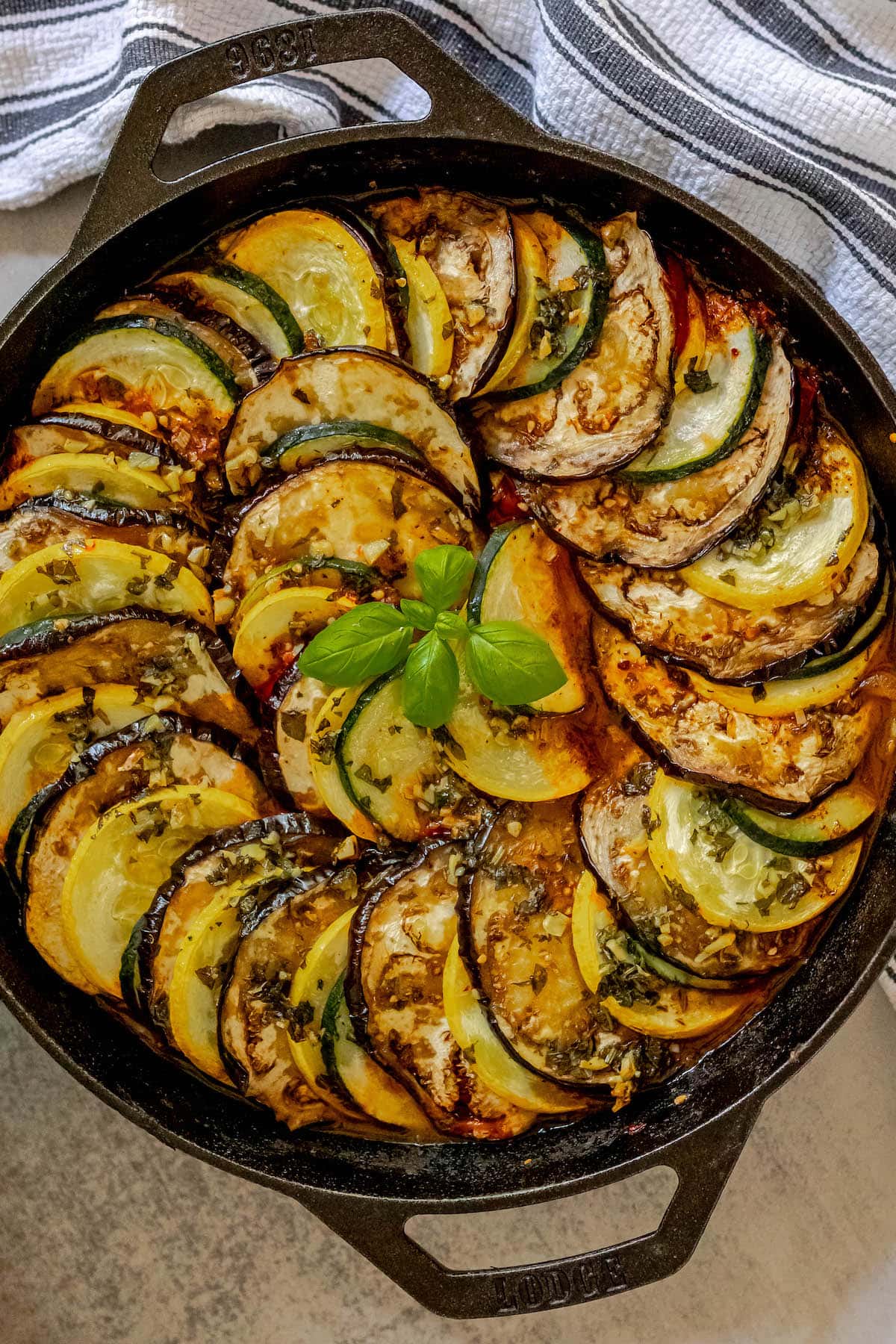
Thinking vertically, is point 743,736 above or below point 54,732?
above

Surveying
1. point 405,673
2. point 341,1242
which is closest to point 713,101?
point 405,673

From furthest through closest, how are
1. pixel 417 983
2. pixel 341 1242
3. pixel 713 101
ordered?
1. pixel 341 1242
2. pixel 713 101
3. pixel 417 983

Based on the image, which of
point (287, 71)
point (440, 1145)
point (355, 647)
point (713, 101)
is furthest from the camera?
point (713, 101)

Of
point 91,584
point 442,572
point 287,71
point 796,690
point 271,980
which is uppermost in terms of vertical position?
point 287,71

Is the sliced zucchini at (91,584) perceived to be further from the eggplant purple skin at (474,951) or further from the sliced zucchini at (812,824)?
the sliced zucchini at (812,824)

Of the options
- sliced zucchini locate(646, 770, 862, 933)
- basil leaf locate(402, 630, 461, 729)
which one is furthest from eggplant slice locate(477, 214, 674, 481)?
sliced zucchini locate(646, 770, 862, 933)

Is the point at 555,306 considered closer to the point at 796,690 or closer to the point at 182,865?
the point at 796,690

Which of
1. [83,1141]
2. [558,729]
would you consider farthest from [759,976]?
[83,1141]
